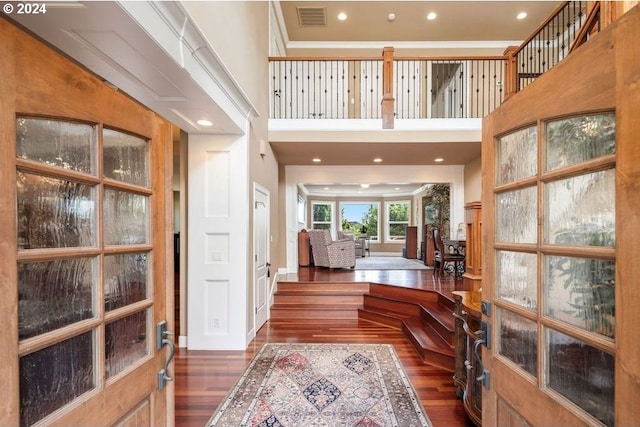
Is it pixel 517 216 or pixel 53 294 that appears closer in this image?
pixel 53 294

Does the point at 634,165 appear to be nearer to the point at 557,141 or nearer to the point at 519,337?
the point at 557,141

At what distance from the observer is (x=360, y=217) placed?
13.4 m

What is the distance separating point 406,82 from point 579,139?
7.37 meters

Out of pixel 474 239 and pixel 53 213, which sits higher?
pixel 53 213

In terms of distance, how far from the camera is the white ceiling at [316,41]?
1521 mm

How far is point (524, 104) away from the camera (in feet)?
3.81

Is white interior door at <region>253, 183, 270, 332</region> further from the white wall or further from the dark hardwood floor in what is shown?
the white wall

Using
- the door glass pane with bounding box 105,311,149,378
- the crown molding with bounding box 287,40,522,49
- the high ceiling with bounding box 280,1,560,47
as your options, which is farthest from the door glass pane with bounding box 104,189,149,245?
the crown molding with bounding box 287,40,522,49

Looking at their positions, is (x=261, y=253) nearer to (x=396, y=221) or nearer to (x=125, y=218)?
(x=125, y=218)

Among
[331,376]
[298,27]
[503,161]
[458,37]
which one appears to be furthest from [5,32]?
[458,37]

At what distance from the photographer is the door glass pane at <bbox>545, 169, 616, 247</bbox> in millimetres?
875

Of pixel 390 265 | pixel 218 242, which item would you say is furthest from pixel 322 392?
pixel 390 265

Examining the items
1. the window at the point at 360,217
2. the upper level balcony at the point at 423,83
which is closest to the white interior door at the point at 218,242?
the upper level balcony at the point at 423,83

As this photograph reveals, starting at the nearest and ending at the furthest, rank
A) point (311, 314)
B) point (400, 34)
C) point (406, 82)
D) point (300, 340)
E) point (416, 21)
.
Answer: point (300, 340)
point (311, 314)
point (416, 21)
point (400, 34)
point (406, 82)
